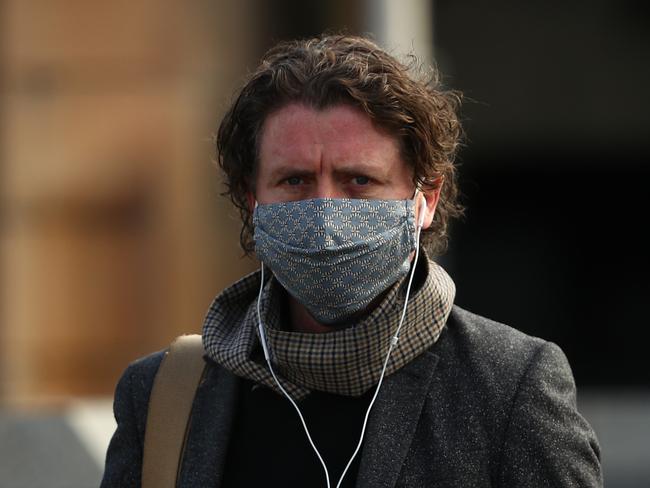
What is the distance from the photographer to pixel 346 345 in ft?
8.62

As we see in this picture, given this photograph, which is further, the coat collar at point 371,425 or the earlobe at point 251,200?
the earlobe at point 251,200

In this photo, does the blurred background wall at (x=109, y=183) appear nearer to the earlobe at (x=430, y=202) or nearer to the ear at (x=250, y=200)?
→ the ear at (x=250, y=200)

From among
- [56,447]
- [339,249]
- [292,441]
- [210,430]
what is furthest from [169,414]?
[56,447]

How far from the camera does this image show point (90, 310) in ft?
28.5

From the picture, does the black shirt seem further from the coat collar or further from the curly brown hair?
the curly brown hair

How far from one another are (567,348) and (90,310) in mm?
5434

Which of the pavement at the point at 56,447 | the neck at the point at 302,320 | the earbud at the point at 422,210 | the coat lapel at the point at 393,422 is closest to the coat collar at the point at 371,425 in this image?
the coat lapel at the point at 393,422

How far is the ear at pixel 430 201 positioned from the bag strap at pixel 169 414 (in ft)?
1.94

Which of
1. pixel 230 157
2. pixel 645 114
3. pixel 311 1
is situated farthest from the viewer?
pixel 645 114

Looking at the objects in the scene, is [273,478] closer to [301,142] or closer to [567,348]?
[301,142]

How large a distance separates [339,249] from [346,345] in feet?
0.66

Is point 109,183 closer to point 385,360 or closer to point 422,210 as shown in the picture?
point 422,210

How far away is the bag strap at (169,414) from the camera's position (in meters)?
2.75

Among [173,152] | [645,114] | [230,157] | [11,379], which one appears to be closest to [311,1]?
[173,152]
